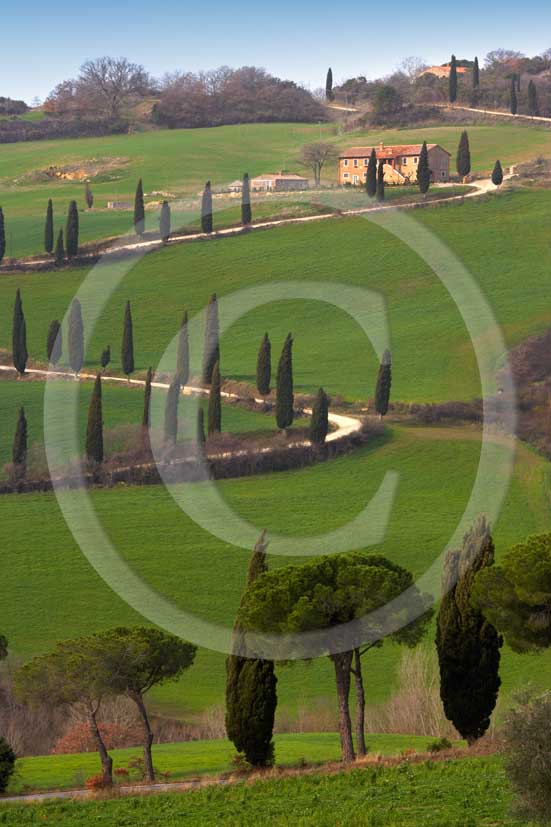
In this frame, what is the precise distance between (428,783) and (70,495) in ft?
126

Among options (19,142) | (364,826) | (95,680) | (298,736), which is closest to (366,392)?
(298,736)

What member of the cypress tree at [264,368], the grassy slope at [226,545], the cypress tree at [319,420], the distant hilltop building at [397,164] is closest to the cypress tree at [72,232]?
the distant hilltop building at [397,164]

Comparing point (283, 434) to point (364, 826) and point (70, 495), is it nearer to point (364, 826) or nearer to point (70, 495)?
point (70, 495)

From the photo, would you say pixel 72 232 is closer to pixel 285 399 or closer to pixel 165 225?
pixel 165 225

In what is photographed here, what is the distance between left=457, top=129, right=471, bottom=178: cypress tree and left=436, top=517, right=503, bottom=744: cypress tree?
299 ft

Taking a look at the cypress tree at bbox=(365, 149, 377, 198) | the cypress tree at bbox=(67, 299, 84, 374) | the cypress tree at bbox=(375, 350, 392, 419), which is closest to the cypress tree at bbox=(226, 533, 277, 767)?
the cypress tree at bbox=(375, 350, 392, 419)

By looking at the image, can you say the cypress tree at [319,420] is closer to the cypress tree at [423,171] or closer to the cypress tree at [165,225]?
the cypress tree at [165,225]

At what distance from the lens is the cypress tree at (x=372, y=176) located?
11356cm

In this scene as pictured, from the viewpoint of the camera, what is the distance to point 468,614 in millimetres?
37375

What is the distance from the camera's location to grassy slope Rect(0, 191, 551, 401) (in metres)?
89.8

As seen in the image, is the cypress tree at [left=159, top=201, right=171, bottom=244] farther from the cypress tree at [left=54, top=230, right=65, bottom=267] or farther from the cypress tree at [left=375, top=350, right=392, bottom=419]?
the cypress tree at [left=375, top=350, right=392, bottom=419]

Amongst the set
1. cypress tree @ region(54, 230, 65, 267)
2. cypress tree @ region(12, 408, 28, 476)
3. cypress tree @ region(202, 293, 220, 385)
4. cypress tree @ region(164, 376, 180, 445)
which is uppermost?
cypress tree @ region(54, 230, 65, 267)

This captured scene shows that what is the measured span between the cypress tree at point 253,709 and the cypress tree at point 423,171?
271ft

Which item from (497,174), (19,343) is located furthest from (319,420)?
(497,174)
